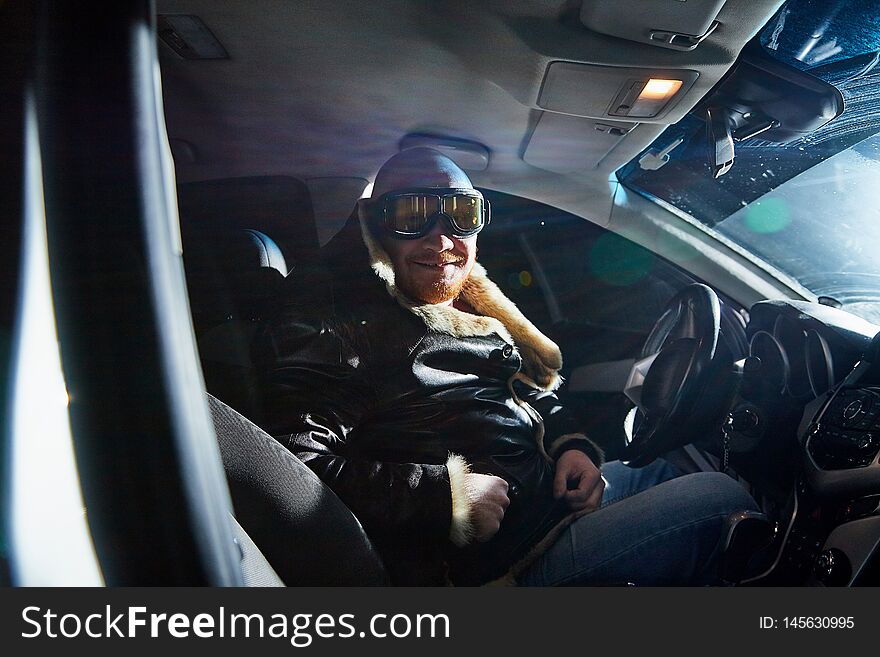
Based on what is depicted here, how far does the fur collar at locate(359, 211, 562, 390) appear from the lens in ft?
3.45

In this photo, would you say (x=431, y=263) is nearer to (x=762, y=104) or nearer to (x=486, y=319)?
(x=486, y=319)

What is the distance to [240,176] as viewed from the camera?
40.6 inches

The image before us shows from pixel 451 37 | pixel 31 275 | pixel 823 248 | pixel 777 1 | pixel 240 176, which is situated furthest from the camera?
pixel 823 248

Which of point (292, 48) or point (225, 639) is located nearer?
point (225, 639)

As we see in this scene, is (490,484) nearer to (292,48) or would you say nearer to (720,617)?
(720,617)

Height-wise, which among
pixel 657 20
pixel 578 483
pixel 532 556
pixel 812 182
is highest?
pixel 812 182

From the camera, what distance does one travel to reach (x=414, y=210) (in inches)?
42.5

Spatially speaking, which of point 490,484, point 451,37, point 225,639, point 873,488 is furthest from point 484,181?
point 225,639

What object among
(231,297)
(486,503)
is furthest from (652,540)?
(231,297)

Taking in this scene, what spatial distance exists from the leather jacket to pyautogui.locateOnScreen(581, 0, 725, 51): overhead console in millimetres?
563

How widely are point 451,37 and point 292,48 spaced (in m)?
0.23

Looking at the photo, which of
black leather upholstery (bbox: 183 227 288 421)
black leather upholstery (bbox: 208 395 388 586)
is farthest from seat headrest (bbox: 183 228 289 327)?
black leather upholstery (bbox: 208 395 388 586)

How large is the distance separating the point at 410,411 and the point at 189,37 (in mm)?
656

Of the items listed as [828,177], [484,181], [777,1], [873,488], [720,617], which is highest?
[484,181]
